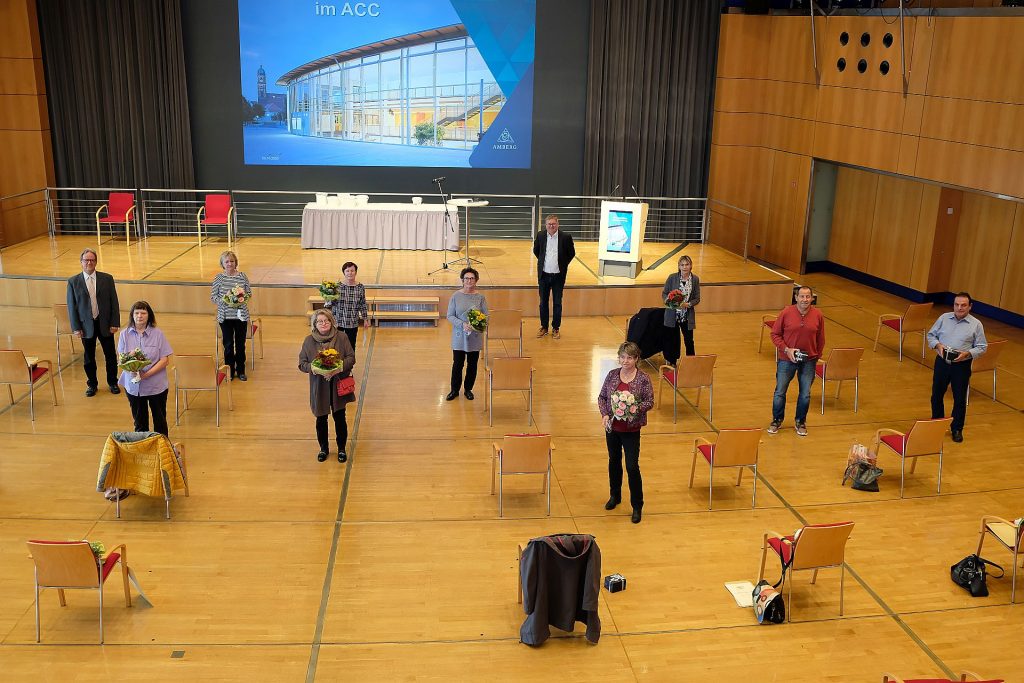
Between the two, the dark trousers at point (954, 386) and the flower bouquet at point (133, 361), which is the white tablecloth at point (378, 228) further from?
the dark trousers at point (954, 386)

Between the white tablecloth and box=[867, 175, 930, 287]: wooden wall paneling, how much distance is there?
734 cm

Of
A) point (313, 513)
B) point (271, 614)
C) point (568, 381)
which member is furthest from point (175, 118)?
point (271, 614)

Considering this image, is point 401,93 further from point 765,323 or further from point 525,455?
point 525,455

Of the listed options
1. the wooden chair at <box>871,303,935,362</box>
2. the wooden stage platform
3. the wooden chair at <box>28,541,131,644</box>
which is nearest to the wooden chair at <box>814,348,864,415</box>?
the wooden chair at <box>871,303,935,362</box>

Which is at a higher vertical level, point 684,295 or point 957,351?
point 684,295

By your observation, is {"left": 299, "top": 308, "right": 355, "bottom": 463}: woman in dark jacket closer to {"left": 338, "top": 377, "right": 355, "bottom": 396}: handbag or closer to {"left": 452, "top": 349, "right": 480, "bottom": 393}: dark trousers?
{"left": 338, "top": 377, "right": 355, "bottom": 396}: handbag

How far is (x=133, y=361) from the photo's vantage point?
26.1 feet

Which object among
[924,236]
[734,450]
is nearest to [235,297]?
[734,450]

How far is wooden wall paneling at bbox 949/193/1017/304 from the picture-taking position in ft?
47.0

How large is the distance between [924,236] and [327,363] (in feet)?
36.3

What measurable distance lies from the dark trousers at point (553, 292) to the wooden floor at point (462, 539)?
1.61 meters

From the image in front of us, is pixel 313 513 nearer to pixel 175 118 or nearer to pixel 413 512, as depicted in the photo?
pixel 413 512

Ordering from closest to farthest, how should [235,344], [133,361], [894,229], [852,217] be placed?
[133,361] → [235,344] → [894,229] → [852,217]

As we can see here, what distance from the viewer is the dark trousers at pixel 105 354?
33.4 feet
